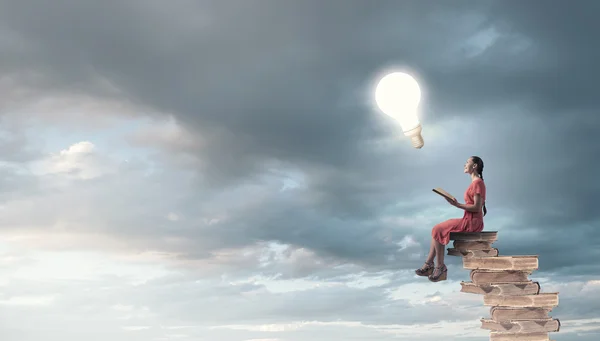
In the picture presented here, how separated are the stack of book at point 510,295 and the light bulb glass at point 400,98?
3607mm

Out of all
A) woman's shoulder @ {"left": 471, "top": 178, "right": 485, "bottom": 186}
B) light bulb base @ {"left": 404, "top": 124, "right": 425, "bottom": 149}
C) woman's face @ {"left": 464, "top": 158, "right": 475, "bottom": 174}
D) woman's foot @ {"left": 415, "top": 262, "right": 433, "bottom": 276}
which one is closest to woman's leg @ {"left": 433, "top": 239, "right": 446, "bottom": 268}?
woman's foot @ {"left": 415, "top": 262, "right": 433, "bottom": 276}

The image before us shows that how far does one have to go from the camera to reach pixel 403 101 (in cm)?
1000

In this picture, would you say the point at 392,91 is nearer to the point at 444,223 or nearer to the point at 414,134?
the point at 414,134

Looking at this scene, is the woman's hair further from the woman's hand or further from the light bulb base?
the light bulb base

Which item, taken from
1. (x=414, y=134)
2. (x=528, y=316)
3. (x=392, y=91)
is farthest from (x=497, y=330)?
(x=392, y=91)

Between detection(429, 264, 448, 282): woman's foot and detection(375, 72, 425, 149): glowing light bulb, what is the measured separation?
11.5 feet

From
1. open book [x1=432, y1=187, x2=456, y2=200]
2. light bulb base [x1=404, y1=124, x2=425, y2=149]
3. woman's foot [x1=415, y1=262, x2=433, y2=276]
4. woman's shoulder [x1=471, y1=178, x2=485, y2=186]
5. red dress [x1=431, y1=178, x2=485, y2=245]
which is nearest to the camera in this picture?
light bulb base [x1=404, y1=124, x2=425, y2=149]

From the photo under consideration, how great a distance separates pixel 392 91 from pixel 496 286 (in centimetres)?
493

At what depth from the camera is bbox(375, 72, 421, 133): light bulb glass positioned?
9992 mm

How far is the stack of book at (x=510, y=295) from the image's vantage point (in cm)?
1176

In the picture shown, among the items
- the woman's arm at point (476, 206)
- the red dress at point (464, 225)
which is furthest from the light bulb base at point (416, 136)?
the red dress at point (464, 225)

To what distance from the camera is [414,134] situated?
9.93 meters

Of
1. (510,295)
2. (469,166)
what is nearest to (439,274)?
(510,295)

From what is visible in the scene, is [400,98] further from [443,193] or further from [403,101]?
[443,193]
